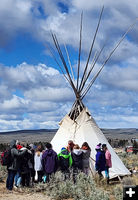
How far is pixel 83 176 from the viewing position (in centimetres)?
824

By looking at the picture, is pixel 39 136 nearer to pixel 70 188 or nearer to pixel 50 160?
pixel 50 160

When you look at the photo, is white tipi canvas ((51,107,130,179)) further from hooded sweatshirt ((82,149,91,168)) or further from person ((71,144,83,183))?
person ((71,144,83,183))

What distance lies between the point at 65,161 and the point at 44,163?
561 mm

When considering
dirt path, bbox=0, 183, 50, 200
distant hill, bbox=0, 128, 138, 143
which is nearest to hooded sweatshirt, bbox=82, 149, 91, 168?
dirt path, bbox=0, 183, 50, 200

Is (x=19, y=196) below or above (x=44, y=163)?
below

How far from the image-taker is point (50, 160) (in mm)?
8133

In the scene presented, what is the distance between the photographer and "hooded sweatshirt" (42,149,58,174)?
813 centimetres

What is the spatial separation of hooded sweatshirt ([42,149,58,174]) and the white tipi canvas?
7.23ft

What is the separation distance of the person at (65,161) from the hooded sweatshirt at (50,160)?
0.25 m

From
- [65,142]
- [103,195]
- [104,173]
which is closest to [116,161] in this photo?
[104,173]

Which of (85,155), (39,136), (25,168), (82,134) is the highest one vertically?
(39,136)

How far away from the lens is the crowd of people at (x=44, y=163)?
7.96 m

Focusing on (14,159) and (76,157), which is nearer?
(14,159)

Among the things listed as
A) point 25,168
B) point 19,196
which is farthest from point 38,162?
point 19,196
